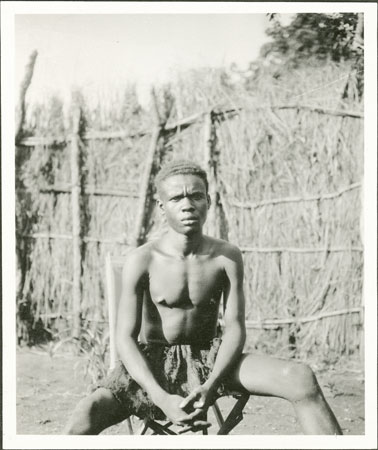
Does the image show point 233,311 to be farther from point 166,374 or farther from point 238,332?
→ point 166,374

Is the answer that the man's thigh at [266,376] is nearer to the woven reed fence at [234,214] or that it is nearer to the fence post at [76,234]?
the woven reed fence at [234,214]

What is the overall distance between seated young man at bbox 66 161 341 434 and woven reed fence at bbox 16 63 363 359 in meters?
1.29

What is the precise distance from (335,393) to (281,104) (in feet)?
5.31

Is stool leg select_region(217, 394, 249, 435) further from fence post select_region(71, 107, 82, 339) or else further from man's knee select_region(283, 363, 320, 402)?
fence post select_region(71, 107, 82, 339)

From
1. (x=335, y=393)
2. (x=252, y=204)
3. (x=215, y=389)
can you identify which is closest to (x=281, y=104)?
(x=252, y=204)

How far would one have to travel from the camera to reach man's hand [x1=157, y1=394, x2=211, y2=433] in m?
2.31

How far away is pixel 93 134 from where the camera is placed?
3732 millimetres

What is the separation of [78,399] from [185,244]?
127cm

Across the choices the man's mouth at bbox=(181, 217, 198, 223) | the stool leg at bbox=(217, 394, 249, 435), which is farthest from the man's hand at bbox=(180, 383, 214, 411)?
the man's mouth at bbox=(181, 217, 198, 223)

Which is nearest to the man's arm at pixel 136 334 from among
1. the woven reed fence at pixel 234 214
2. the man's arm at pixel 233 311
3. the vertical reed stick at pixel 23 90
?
the man's arm at pixel 233 311

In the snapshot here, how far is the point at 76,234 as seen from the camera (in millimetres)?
3811

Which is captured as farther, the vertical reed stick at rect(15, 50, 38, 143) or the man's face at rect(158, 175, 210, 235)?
the vertical reed stick at rect(15, 50, 38, 143)

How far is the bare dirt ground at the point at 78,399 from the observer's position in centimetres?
300

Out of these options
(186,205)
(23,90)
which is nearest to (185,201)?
(186,205)
